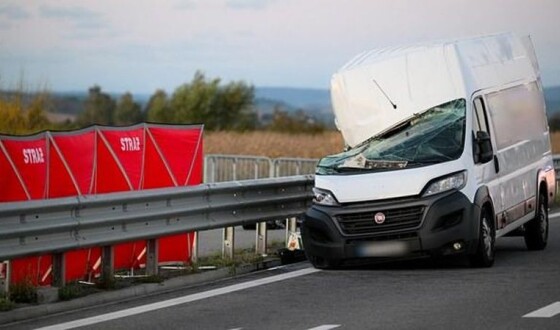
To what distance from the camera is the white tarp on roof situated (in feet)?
51.9

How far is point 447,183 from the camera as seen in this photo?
1497 cm

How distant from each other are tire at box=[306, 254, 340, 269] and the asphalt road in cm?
11

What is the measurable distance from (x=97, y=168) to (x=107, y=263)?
5.95 ft

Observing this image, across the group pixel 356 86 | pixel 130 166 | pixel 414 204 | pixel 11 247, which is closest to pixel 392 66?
pixel 356 86

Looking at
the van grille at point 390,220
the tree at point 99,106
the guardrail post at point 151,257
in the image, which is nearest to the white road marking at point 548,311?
the van grille at point 390,220

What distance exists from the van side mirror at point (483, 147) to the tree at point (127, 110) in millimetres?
81835

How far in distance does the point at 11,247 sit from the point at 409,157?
4.72m

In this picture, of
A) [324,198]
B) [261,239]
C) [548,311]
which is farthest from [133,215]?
[548,311]

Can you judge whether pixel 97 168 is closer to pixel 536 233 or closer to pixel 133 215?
pixel 133 215

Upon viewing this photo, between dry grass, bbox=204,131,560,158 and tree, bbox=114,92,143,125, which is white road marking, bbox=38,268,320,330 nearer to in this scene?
dry grass, bbox=204,131,560,158

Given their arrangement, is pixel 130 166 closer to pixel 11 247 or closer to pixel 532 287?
pixel 11 247

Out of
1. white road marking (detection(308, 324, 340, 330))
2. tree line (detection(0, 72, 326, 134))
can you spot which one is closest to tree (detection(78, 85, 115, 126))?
tree line (detection(0, 72, 326, 134))

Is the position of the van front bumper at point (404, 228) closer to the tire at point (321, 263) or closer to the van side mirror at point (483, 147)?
the tire at point (321, 263)

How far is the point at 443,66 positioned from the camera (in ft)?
51.8
